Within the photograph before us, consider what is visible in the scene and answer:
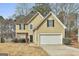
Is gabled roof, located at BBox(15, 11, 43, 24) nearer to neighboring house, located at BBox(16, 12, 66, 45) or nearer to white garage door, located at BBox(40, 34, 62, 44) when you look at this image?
neighboring house, located at BBox(16, 12, 66, 45)

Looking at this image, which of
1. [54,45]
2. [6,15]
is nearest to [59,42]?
[54,45]

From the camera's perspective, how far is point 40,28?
16.0 feet

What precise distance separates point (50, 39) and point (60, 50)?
8.6 inches

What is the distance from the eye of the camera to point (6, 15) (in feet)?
16.0

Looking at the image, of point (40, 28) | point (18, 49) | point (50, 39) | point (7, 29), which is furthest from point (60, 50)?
point (7, 29)

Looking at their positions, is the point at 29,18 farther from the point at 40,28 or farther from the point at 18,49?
the point at 18,49

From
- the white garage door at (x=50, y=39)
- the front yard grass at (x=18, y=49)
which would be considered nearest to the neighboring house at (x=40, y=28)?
the white garage door at (x=50, y=39)

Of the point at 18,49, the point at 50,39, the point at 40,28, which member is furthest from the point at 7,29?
the point at 50,39

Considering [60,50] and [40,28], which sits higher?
[40,28]

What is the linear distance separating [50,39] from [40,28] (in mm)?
219

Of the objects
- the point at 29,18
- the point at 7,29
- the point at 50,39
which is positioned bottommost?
the point at 50,39

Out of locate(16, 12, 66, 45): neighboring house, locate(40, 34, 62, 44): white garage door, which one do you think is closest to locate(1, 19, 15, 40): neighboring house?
locate(16, 12, 66, 45): neighboring house

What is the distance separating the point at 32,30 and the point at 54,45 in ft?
1.24

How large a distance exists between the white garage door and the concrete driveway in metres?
0.07
